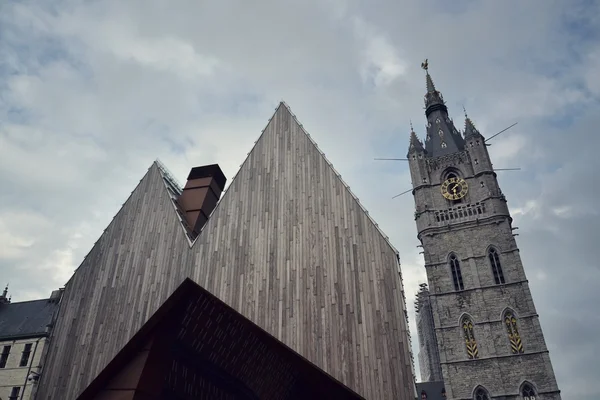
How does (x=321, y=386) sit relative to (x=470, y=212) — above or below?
below

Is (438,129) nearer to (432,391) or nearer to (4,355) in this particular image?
(432,391)

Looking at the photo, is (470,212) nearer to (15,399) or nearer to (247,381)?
(247,381)

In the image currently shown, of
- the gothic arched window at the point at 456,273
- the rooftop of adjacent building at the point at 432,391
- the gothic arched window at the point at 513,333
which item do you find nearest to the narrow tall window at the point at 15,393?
the gothic arched window at the point at 456,273

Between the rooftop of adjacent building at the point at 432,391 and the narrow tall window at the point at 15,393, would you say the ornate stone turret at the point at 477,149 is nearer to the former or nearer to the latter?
the rooftop of adjacent building at the point at 432,391

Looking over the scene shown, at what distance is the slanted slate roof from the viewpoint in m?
25.9

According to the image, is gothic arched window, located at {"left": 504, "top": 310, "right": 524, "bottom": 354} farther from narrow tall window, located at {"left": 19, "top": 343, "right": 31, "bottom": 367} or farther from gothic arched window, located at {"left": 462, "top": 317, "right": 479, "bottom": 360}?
narrow tall window, located at {"left": 19, "top": 343, "right": 31, "bottom": 367}

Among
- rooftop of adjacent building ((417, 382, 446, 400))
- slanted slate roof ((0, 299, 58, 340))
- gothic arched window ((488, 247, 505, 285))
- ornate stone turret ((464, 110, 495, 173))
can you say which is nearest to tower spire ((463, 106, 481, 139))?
ornate stone turret ((464, 110, 495, 173))

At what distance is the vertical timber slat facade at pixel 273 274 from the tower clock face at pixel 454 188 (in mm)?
28595

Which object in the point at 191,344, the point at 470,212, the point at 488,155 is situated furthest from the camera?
the point at 488,155

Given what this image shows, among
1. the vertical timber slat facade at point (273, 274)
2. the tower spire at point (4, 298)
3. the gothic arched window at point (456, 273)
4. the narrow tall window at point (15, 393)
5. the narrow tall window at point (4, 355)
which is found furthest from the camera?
the gothic arched window at point (456, 273)

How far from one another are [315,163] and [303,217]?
2.65m

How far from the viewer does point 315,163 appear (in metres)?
17.2

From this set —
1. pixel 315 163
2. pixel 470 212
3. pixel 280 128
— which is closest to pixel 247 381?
pixel 315 163

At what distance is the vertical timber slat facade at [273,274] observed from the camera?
501 inches
